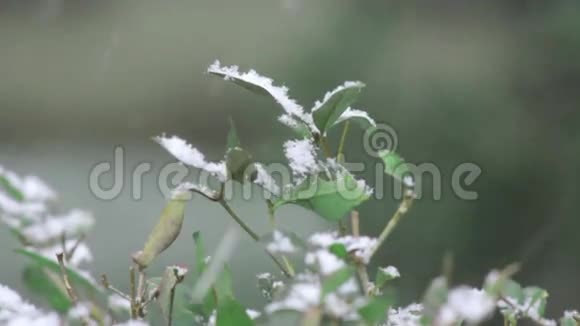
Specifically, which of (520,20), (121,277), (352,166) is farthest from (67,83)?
(352,166)

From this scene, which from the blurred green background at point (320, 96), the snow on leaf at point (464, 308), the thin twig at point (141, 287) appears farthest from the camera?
the blurred green background at point (320, 96)

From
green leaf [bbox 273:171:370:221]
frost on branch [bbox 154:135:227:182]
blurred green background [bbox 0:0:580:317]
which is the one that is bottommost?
→ green leaf [bbox 273:171:370:221]

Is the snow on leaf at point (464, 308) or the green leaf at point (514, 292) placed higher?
the green leaf at point (514, 292)

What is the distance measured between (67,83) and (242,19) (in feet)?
2.25

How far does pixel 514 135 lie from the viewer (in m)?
1.86

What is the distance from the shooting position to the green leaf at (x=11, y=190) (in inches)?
13.6

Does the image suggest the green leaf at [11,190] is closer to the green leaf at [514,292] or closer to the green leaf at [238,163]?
the green leaf at [238,163]

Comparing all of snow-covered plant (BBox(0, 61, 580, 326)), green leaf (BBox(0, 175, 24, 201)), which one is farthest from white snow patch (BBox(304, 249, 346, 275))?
green leaf (BBox(0, 175, 24, 201))

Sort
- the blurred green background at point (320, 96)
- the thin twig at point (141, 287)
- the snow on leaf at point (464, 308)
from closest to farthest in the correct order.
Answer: the snow on leaf at point (464, 308), the thin twig at point (141, 287), the blurred green background at point (320, 96)

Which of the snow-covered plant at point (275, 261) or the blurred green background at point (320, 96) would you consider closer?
the snow-covered plant at point (275, 261)

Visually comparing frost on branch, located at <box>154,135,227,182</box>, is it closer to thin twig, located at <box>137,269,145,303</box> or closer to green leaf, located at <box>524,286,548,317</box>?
thin twig, located at <box>137,269,145,303</box>

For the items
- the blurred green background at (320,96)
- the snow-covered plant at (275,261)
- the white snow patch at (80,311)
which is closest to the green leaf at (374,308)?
the snow-covered plant at (275,261)

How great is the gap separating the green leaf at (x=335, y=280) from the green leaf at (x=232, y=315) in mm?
44

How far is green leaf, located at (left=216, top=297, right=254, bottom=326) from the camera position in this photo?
302mm
